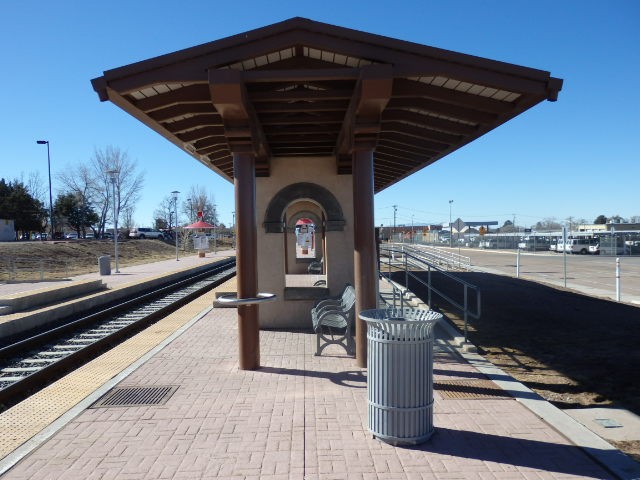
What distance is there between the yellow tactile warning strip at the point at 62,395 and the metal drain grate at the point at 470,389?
4098mm

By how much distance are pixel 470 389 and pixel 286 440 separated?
2.42m

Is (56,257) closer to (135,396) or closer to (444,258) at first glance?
(444,258)

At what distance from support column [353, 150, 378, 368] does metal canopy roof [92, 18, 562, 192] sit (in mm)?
336

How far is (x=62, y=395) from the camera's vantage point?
228 inches

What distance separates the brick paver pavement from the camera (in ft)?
12.3

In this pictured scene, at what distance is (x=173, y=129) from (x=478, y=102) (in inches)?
164

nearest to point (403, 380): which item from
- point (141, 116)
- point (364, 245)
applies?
point (364, 245)

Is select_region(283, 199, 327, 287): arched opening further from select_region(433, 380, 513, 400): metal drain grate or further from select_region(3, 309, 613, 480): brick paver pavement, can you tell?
select_region(3, 309, 613, 480): brick paver pavement

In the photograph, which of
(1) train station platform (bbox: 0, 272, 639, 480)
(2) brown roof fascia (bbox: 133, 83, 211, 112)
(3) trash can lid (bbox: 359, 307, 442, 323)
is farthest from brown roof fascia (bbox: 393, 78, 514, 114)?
(1) train station platform (bbox: 0, 272, 639, 480)

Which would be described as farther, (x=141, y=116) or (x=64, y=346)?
(x=64, y=346)

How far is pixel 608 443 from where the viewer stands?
4230 mm

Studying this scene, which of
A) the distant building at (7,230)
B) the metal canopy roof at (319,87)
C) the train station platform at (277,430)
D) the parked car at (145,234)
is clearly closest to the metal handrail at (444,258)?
the metal canopy roof at (319,87)

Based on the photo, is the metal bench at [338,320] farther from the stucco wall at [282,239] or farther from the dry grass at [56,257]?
the dry grass at [56,257]

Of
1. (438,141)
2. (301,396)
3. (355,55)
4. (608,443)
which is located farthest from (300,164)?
(608,443)
